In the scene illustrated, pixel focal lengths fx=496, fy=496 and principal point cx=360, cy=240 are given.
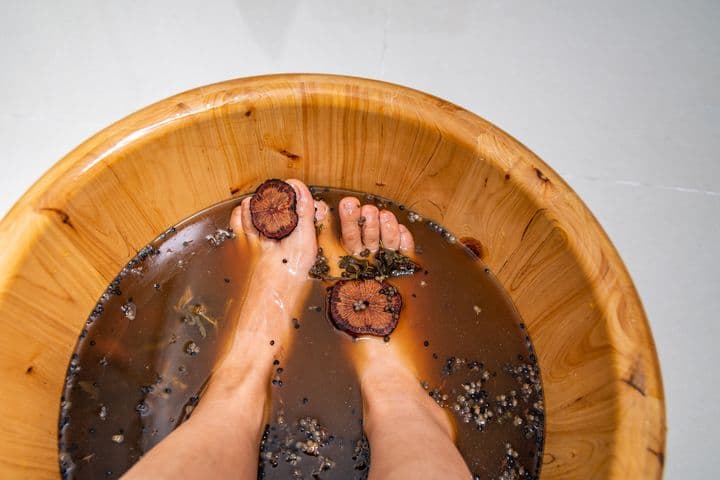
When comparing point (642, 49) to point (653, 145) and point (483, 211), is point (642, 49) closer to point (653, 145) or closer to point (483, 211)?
point (653, 145)

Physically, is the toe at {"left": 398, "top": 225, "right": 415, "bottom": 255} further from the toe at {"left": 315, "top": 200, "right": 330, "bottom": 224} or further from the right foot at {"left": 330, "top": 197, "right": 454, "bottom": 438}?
the toe at {"left": 315, "top": 200, "right": 330, "bottom": 224}

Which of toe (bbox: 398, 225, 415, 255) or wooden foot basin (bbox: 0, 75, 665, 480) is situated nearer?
wooden foot basin (bbox: 0, 75, 665, 480)

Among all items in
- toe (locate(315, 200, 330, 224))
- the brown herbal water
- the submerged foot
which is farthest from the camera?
toe (locate(315, 200, 330, 224))

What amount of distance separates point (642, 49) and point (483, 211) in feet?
2.92

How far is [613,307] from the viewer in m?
0.78

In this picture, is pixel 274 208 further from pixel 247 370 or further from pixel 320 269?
pixel 247 370

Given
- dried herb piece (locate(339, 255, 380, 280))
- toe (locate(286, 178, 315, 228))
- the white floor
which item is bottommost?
dried herb piece (locate(339, 255, 380, 280))

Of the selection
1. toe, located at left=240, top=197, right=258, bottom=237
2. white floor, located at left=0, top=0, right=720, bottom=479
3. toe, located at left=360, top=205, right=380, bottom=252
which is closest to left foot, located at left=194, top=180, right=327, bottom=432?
toe, located at left=240, top=197, right=258, bottom=237

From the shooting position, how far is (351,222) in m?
1.11

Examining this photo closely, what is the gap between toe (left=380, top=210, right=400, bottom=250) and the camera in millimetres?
1095

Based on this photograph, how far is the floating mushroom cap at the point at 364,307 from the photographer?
1023 mm

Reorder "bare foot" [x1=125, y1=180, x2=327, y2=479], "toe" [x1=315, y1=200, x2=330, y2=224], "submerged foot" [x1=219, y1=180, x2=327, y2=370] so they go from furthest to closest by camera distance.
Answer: "toe" [x1=315, y1=200, x2=330, y2=224] → "submerged foot" [x1=219, y1=180, x2=327, y2=370] → "bare foot" [x1=125, y1=180, x2=327, y2=479]

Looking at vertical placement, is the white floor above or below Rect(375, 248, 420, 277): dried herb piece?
above

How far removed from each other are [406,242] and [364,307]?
0.18 metres
